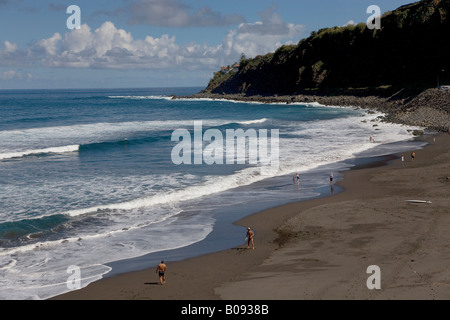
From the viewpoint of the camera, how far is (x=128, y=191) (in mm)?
27391

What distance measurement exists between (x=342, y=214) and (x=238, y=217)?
4.93 meters

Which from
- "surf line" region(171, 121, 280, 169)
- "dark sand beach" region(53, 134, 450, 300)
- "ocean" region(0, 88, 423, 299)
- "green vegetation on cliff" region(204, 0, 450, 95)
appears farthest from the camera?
"green vegetation on cliff" region(204, 0, 450, 95)

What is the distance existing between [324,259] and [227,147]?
101 feet

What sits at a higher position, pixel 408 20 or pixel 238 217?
pixel 408 20

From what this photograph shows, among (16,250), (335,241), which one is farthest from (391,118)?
(16,250)

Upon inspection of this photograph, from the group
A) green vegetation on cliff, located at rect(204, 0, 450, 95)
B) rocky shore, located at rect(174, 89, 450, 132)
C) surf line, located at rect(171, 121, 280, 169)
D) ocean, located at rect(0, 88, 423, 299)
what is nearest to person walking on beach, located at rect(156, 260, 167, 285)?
ocean, located at rect(0, 88, 423, 299)

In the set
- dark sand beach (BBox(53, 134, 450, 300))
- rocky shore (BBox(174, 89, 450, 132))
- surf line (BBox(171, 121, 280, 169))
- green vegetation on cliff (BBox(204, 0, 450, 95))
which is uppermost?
green vegetation on cliff (BBox(204, 0, 450, 95))

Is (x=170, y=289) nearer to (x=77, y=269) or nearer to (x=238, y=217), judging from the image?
(x=77, y=269)

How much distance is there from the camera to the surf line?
37.8m

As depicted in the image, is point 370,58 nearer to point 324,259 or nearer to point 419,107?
point 419,107

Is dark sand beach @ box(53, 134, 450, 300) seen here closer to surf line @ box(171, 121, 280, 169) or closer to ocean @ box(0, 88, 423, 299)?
ocean @ box(0, 88, 423, 299)

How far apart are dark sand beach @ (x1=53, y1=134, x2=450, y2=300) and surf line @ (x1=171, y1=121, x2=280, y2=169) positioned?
1333 centimetres

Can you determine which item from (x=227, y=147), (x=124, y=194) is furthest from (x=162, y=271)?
(x=227, y=147)

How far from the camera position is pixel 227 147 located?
45.8 m
